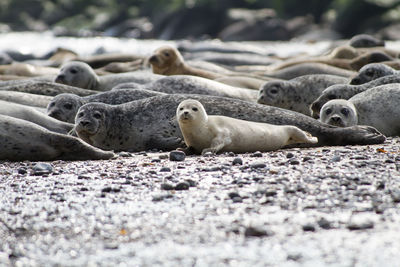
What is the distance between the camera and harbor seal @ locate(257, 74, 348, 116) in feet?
26.0

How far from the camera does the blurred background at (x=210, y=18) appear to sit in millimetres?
44906

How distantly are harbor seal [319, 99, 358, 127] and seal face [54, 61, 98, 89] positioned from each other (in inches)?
150

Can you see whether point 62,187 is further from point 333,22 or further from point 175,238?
point 333,22

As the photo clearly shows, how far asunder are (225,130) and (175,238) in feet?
8.09

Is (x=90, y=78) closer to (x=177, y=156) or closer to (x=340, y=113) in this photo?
(x=340, y=113)

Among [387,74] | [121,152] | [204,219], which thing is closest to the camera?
[204,219]

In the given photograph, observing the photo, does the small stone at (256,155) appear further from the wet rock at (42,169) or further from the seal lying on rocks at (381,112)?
the seal lying on rocks at (381,112)

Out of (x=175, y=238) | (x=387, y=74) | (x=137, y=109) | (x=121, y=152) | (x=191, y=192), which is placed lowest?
(x=175, y=238)

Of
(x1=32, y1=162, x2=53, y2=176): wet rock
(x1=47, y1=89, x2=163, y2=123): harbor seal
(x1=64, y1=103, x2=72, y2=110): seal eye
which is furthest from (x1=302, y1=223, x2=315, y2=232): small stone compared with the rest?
(x1=64, y1=103, x2=72, y2=110): seal eye

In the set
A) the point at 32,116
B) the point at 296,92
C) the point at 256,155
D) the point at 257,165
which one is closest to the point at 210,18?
the point at 296,92

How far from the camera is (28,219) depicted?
3334 mm

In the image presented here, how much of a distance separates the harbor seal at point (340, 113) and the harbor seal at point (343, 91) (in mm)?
740

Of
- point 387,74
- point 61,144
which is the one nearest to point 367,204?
point 61,144

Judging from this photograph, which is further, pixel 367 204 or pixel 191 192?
pixel 191 192
